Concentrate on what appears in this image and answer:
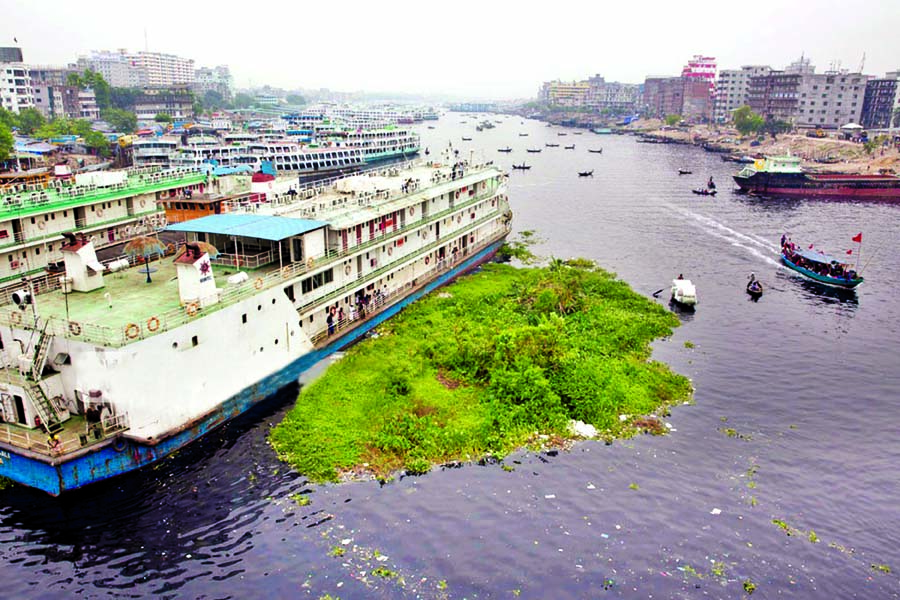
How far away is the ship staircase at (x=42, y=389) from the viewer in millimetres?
22484

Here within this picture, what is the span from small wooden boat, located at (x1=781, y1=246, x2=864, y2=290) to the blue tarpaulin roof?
135 ft

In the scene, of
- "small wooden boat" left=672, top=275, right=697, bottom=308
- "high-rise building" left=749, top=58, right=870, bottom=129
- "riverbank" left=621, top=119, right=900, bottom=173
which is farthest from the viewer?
"high-rise building" left=749, top=58, right=870, bottom=129

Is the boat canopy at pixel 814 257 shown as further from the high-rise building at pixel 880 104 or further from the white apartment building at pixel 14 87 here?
the white apartment building at pixel 14 87

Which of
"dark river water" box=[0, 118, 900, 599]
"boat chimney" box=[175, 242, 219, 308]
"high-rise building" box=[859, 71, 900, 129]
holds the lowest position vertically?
"dark river water" box=[0, 118, 900, 599]

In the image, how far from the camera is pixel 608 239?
68.5 m

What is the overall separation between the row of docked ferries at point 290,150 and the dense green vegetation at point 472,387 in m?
67.5

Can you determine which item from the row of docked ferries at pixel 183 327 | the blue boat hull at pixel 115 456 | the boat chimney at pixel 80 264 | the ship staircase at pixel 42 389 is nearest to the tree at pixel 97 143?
the row of docked ferries at pixel 183 327

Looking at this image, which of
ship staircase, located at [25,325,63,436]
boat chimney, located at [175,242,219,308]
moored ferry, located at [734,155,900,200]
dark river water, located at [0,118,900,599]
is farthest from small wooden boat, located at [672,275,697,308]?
moored ferry, located at [734,155,900,200]

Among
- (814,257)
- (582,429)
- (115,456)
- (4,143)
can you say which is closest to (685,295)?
(814,257)

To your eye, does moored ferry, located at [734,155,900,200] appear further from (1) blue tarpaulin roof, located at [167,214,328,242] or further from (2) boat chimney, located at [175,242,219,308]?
(2) boat chimney, located at [175,242,219,308]

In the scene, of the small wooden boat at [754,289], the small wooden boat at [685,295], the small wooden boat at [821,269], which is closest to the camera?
the small wooden boat at [685,295]

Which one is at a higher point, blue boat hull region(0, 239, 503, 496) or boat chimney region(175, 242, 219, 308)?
boat chimney region(175, 242, 219, 308)

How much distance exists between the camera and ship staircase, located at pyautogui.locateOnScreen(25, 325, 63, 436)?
22.5 m

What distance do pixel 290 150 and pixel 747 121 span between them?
403 feet
